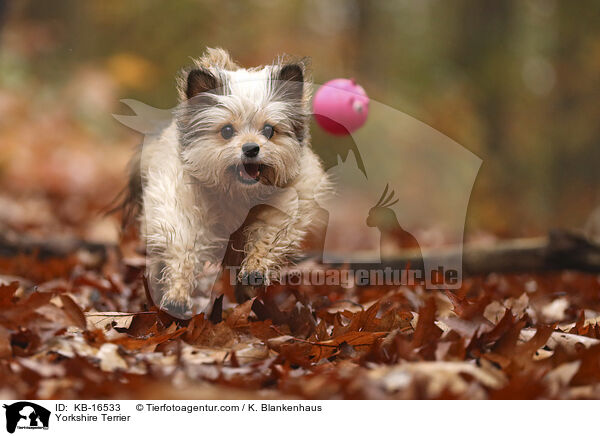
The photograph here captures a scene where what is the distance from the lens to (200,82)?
8.50ft

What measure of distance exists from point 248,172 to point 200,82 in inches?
17.1

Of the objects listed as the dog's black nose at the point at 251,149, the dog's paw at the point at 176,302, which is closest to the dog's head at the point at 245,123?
the dog's black nose at the point at 251,149

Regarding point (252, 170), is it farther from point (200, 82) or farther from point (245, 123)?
point (200, 82)

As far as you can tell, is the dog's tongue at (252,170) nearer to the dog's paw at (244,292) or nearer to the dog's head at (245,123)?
the dog's head at (245,123)

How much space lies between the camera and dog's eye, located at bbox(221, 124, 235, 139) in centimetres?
258

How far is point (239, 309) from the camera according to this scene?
9.32 feet

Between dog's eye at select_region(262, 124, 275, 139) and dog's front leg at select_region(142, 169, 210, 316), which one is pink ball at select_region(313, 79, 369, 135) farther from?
dog's front leg at select_region(142, 169, 210, 316)

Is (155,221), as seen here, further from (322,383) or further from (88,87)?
(88,87)

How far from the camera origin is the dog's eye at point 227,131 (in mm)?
2580

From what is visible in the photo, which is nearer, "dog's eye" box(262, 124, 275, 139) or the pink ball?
"dog's eye" box(262, 124, 275, 139)
